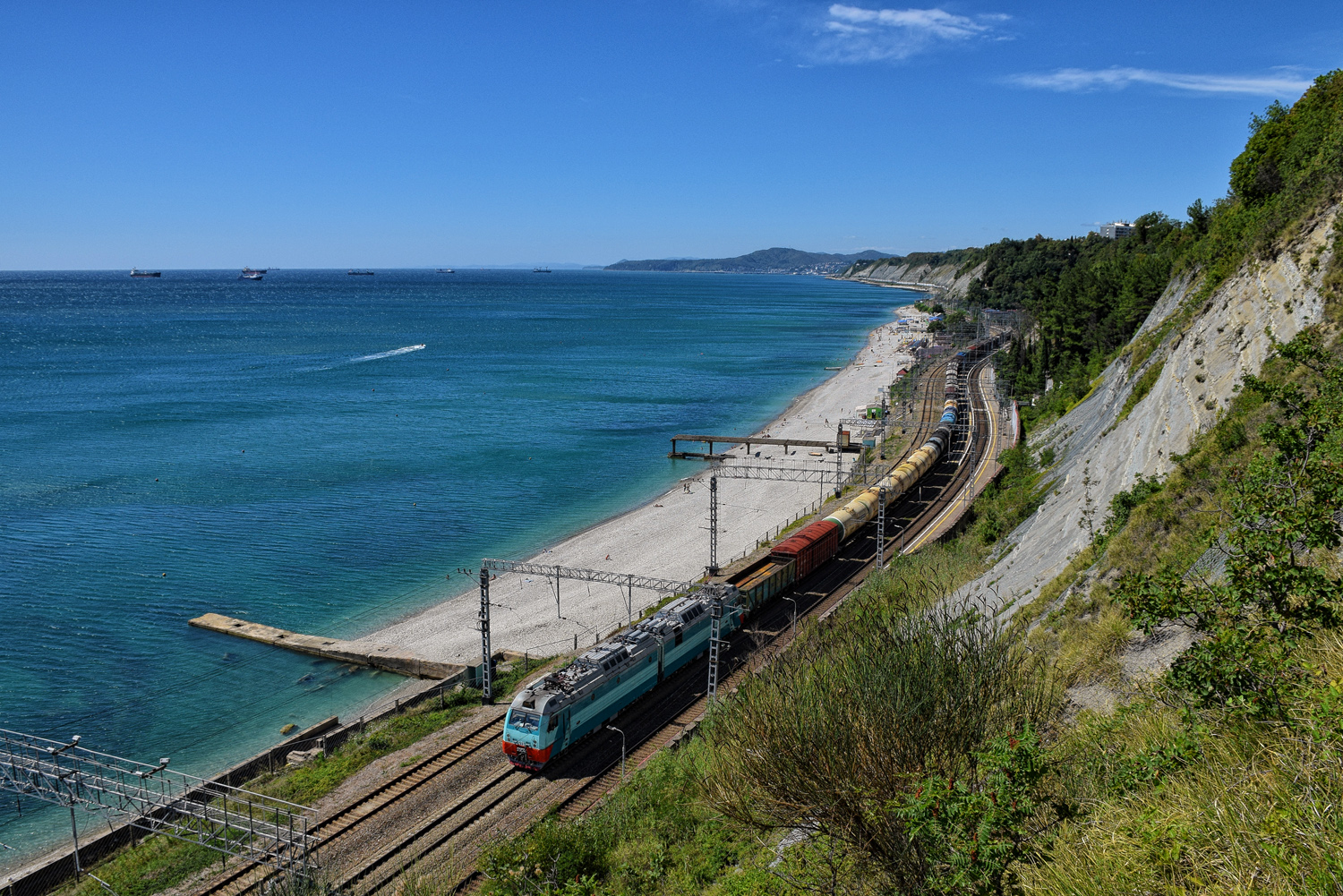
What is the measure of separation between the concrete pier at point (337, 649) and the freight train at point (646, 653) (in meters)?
8.58

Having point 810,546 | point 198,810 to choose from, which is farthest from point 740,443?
point 198,810

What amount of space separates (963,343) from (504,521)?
98337 millimetres

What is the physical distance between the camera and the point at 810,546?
43750 millimetres

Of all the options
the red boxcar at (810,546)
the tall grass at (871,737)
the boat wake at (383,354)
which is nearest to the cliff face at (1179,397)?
the red boxcar at (810,546)

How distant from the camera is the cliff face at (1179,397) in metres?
28.8

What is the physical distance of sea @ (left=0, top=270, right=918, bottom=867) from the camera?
3644 centimetres

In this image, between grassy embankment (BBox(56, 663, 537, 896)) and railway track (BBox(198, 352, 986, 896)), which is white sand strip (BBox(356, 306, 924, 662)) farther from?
railway track (BBox(198, 352, 986, 896))

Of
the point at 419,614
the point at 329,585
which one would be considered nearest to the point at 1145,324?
the point at 419,614

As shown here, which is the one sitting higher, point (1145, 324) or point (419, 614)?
point (1145, 324)

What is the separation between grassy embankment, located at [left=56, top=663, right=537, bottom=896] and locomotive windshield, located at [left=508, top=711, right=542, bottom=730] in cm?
410

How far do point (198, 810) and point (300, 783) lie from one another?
294 centimetres

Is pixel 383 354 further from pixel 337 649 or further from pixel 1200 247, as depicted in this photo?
pixel 1200 247

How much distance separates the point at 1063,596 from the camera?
79.0 ft

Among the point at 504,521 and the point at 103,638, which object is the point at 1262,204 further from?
the point at 103,638
